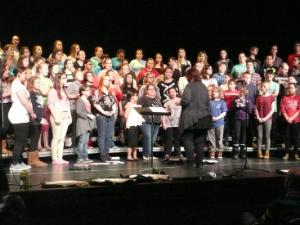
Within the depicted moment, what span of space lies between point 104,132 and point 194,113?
5.79ft

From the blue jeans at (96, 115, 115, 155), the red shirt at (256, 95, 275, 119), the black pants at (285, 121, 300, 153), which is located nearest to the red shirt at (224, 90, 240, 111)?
the red shirt at (256, 95, 275, 119)

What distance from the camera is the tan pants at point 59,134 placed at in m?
10.9

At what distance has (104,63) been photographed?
1237 centimetres

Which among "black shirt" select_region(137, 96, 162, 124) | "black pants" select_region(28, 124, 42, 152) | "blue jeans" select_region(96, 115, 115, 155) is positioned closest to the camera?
"black pants" select_region(28, 124, 42, 152)

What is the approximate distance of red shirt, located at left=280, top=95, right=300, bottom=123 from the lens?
1211 centimetres

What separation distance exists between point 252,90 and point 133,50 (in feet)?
14.4

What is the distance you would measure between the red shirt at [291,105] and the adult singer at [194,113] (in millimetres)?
2192

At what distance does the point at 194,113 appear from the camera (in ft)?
34.8

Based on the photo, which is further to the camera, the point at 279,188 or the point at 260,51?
the point at 260,51

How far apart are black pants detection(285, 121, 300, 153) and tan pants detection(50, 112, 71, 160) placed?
4.41 meters

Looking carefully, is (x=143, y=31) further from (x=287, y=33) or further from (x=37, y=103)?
(x=37, y=103)

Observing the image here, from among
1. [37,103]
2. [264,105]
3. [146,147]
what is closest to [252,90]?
[264,105]

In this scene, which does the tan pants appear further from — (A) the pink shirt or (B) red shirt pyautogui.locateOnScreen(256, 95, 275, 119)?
(B) red shirt pyautogui.locateOnScreen(256, 95, 275, 119)

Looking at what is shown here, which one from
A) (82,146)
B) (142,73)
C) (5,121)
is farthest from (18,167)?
(142,73)
